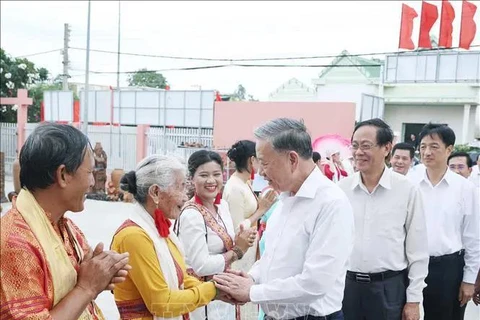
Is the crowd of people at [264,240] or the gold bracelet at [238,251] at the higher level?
the crowd of people at [264,240]

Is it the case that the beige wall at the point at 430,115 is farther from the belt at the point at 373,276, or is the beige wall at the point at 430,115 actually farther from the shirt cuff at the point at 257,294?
the shirt cuff at the point at 257,294

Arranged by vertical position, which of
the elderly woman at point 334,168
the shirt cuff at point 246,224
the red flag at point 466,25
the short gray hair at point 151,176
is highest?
the red flag at point 466,25

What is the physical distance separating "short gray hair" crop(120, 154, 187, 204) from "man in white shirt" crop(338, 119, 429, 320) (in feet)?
3.68

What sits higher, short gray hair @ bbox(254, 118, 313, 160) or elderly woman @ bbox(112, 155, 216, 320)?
short gray hair @ bbox(254, 118, 313, 160)

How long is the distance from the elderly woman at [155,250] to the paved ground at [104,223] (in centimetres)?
243

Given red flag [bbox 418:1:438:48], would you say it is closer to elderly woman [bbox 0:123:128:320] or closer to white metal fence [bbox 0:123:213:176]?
white metal fence [bbox 0:123:213:176]

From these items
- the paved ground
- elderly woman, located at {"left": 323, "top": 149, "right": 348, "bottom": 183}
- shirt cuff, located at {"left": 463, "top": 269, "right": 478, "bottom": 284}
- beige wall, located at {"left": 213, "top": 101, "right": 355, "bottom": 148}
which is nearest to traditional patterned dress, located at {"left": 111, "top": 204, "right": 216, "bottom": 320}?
shirt cuff, located at {"left": 463, "top": 269, "right": 478, "bottom": 284}

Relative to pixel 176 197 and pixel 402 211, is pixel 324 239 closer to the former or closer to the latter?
pixel 176 197

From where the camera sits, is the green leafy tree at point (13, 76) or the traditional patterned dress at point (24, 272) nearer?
the traditional patterned dress at point (24, 272)

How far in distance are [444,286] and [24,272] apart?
8.89ft

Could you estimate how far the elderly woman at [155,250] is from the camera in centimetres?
190

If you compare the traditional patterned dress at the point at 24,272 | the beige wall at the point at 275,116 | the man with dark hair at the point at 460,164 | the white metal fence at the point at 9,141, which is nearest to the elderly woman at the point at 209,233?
the traditional patterned dress at the point at 24,272

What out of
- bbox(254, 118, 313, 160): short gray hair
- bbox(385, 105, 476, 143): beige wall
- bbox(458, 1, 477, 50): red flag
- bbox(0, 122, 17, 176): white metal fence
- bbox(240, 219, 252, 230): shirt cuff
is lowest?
bbox(0, 122, 17, 176): white metal fence

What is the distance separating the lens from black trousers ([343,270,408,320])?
249cm
